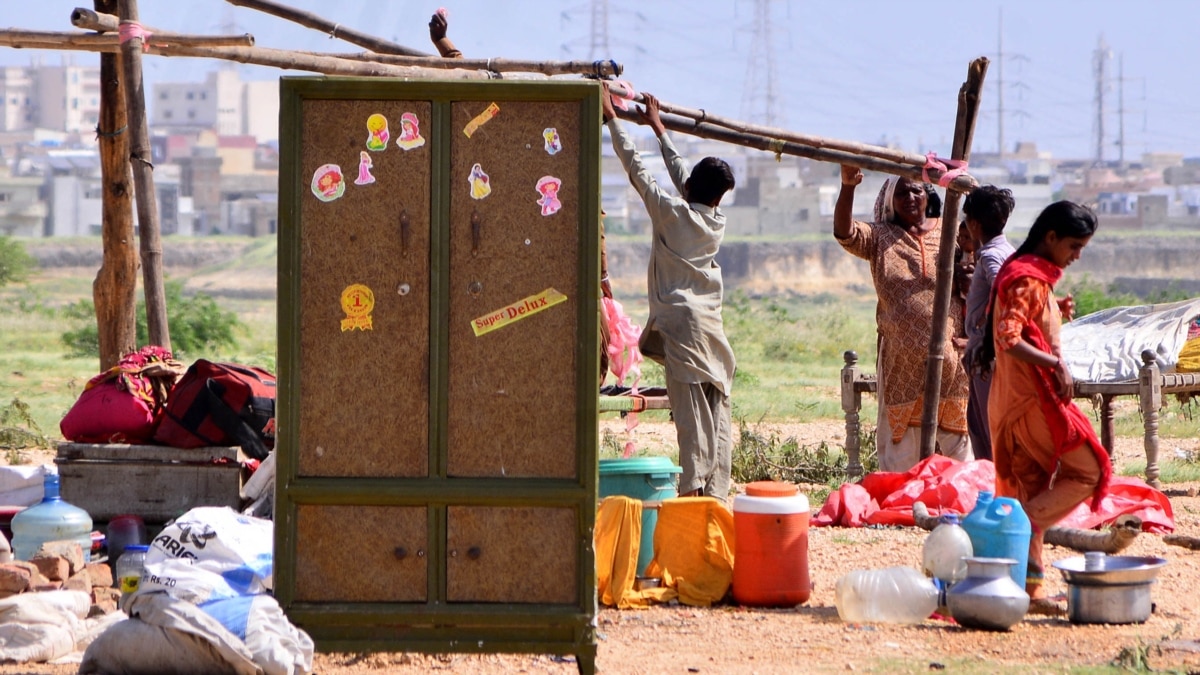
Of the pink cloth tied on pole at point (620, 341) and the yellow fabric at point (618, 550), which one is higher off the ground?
the pink cloth tied on pole at point (620, 341)

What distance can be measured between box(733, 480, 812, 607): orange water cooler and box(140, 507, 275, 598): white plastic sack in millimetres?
1877

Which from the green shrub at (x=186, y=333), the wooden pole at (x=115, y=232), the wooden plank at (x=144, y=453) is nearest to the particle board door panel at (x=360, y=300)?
the wooden plank at (x=144, y=453)

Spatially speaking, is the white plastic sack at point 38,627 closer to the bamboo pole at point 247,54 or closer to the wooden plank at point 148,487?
the wooden plank at point 148,487

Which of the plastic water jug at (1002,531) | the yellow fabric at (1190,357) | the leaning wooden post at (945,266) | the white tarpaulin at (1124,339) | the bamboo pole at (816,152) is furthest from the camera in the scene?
the yellow fabric at (1190,357)

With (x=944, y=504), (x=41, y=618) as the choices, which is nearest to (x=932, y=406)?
(x=944, y=504)

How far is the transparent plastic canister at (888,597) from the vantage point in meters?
5.69

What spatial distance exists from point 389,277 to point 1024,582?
9.24 feet

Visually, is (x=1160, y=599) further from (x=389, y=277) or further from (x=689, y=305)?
(x=389, y=277)

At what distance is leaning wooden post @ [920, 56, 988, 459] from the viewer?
7.80 metres

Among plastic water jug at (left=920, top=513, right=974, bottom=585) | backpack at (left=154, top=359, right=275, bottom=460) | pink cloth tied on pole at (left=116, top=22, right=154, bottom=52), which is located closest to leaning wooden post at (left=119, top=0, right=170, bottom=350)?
pink cloth tied on pole at (left=116, top=22, right=154, bottom=52)

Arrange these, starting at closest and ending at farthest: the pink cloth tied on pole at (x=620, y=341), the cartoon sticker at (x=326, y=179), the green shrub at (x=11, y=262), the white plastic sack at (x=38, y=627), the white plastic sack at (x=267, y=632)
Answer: the white plastic sack at (x=267, y=632) → the cartoon sticker at (x=326, y=179) → the white plastic sack at (x=38, y=627) → the pink cloth tied on pole at (x=620, y=341) → the green shrub at (x=11, y=262)

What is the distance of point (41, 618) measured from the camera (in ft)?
16.6

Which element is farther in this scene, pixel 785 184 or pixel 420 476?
pixel 785 184

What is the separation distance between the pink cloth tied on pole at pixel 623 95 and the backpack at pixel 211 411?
192 centimetres
